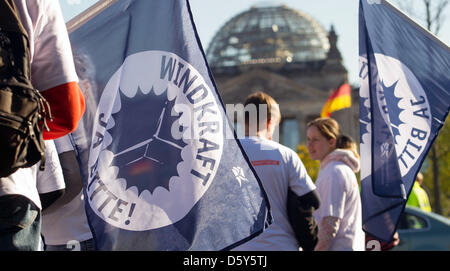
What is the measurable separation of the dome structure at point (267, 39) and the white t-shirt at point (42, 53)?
242ft

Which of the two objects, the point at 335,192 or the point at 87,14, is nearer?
the point at 87,14

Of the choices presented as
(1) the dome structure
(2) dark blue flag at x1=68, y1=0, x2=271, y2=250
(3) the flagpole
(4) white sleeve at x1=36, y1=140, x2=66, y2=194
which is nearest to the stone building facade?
(1) the dome structure

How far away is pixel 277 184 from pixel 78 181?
3.82 ft

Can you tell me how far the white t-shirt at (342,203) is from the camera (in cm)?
573

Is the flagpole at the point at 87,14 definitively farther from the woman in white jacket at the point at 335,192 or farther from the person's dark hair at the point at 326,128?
the person's dark hair at the point at 326,128

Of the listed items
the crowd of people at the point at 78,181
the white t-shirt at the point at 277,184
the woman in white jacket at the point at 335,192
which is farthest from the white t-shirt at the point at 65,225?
the woman in white jacket at the point at 335,192

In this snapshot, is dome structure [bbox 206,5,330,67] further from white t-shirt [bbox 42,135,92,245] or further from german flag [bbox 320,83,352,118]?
white t-shirt [bbox 42,135,92,245]

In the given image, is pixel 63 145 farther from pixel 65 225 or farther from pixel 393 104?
pixel 393 104

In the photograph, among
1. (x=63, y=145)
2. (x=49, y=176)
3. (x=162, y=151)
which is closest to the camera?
(x=49, y=176)

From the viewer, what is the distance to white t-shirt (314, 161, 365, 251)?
18.8ft

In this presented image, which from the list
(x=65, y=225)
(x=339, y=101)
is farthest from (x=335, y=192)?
(x=339, y=101)

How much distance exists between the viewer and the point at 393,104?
5.17 meters

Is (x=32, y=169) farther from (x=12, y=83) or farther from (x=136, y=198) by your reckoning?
(x=136, y=198)

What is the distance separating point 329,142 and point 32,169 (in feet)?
12.8
